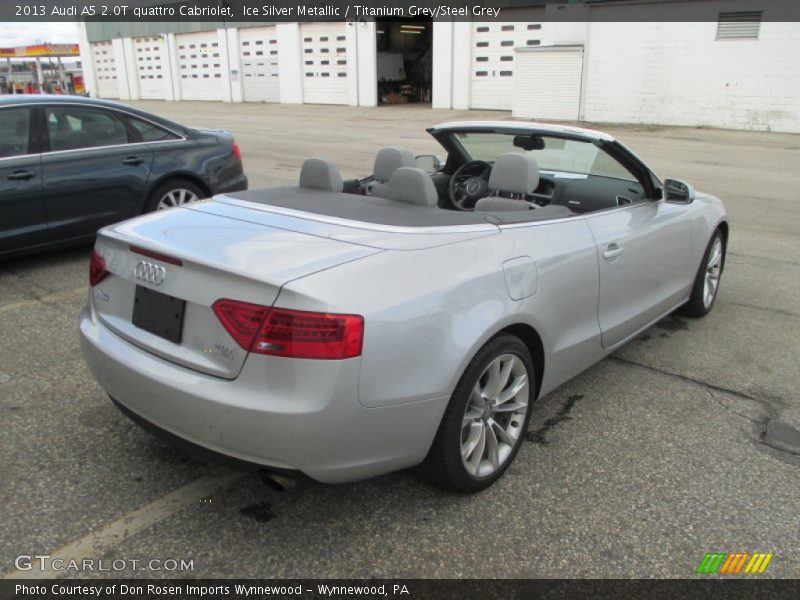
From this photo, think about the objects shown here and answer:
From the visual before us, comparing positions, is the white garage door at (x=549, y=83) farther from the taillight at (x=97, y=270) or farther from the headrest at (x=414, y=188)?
the taillight at (x=97, y=270)

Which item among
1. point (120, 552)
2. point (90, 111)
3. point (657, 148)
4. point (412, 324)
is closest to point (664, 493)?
point (412, 324)

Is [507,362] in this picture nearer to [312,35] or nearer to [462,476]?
[462,476]

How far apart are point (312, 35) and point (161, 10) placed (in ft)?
37.1

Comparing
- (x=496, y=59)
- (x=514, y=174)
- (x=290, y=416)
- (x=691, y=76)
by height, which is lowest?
(x=290, y=416)

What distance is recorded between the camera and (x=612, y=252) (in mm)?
3525

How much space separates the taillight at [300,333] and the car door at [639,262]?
1.67 m

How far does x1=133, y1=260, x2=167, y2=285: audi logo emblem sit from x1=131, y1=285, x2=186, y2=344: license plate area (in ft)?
0.14

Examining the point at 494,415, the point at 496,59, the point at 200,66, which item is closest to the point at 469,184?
the point at 494,415

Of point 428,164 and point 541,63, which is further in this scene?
point 541,63

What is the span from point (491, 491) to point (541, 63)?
2192cm

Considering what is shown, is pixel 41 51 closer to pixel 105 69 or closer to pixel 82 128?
pixel 105 69

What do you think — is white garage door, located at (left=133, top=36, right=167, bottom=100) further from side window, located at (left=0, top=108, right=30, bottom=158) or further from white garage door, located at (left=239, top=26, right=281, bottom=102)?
side window, located at (left=0, top=108, right=30, bottom=158)

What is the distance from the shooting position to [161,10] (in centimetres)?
3672

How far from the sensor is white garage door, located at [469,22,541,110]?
24.3m
